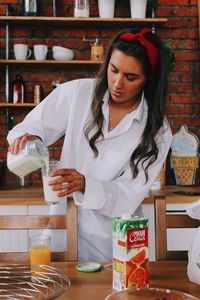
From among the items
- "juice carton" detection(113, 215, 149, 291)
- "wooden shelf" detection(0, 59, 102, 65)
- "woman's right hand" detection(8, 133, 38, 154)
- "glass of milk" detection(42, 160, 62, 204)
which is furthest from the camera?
"wooden shelf" detection(0, 59, 102, 65)

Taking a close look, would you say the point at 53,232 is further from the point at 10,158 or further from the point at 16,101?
the point at 16,101

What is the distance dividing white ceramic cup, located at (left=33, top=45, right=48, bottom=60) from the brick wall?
0.16m

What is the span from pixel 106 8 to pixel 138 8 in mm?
213

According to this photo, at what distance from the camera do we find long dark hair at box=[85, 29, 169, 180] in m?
1.81

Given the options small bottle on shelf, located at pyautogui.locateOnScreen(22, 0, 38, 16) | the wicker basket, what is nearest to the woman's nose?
the wicker basket

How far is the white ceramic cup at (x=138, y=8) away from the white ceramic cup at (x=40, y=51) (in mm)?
635

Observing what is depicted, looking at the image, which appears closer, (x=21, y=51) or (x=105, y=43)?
(x=21, y=51)

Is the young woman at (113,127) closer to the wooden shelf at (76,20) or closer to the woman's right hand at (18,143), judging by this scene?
the woman's right hand at (18,143)

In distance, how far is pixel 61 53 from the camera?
10.2 ft

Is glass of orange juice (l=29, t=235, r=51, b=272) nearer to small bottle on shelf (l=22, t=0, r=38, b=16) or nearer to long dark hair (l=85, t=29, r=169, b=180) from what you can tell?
long dark hair (l=85, t=29, r=169, b=180)

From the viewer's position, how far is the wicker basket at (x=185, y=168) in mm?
3148

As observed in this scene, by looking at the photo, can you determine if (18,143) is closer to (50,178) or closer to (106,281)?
(50,178)

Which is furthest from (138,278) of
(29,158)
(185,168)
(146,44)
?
(185,168)

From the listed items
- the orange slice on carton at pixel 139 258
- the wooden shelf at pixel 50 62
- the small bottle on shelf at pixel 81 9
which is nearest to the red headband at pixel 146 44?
the orange slice on carton at pixel 139 258
